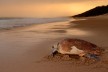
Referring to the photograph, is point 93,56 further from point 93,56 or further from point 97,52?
point 97,52

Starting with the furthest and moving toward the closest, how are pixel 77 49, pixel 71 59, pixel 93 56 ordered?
pixel 77 49 → pixel 71 59 → pixel 93 56

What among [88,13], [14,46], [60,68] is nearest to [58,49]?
[60,68]

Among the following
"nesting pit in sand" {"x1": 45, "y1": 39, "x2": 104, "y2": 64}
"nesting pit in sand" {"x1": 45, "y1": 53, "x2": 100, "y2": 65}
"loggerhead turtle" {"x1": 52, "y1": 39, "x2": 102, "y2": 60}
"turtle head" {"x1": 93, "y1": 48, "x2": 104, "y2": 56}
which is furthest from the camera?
"turtle head" {"x1": 93, "y1": 48, "x2": 104, "y2": 56}

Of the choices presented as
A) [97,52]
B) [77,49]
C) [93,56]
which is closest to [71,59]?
[77,49]

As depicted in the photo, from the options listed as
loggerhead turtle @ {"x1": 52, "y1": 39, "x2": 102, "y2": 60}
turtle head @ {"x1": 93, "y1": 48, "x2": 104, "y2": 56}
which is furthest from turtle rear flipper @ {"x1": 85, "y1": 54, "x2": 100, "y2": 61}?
turtle head @ {"x1": 93, "y1": 48, "x2": 104, "y2": 56}

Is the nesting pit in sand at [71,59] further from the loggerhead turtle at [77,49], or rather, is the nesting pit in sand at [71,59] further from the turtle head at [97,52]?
the turtle head at [97,52]

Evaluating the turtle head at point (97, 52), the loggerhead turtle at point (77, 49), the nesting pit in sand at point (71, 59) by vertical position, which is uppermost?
the loggerhead turtle at point (77, 49)

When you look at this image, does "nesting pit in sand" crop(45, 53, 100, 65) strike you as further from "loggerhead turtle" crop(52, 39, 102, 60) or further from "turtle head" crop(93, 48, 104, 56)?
"turtle head" crop(93, 48, 104, 56)

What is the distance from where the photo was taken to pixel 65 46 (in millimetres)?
6219

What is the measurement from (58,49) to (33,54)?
2.37 feet

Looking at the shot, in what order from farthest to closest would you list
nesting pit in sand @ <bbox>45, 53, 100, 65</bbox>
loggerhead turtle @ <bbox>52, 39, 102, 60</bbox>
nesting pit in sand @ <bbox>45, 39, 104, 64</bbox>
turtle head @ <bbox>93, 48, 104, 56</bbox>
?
1. turtle head @ <bbox>93, 48, 104, 56</bbox>
2. loggerhead turtle @ <bbox>52, 39, 102, 60</bbox>
3. nesting pit in sand @ <bbox>45, 39, 104, 64</bbox>
4. nesting pit in sand @ <bbox>45, 53, 100, 65</bbox>

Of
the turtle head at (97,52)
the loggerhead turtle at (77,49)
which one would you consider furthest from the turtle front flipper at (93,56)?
the turtle head at (97,52)

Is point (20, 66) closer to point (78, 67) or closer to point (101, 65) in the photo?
point (78, 67)

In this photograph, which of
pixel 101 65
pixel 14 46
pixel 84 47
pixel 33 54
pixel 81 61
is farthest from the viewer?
pixel 14 46
